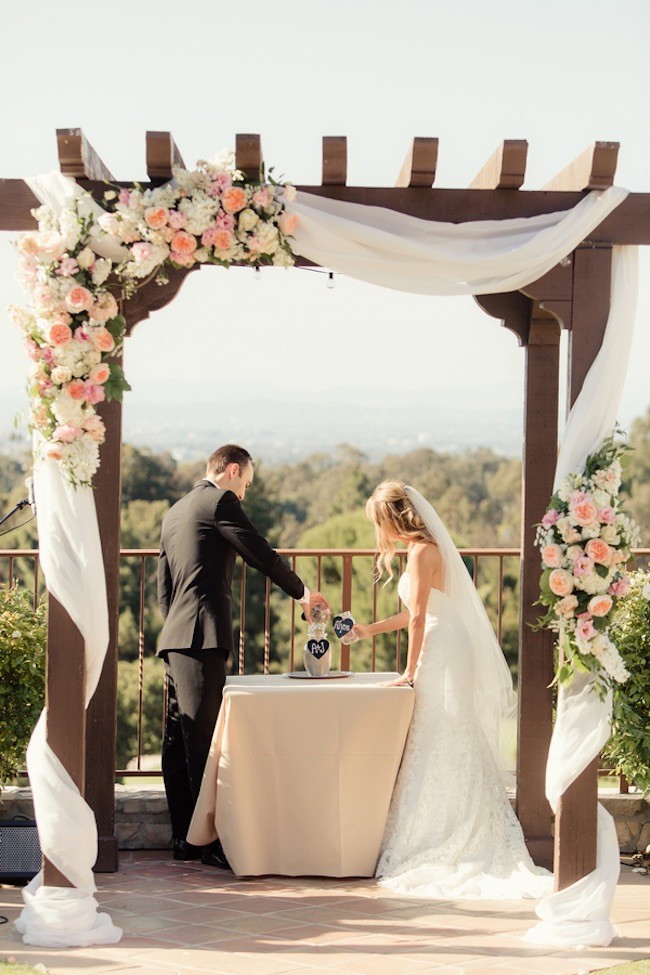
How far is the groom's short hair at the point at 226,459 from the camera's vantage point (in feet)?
18.8

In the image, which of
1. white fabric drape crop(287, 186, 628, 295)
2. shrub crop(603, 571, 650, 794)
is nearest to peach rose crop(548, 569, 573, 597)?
shrub crop(603, 571, 650, 794)

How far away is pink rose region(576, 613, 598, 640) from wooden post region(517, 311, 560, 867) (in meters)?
0.98

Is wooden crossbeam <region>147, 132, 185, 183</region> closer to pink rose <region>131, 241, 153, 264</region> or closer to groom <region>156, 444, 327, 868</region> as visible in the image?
pink rose <region>131, 241, 153, 264</region>

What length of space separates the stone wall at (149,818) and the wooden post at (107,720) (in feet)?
1.13

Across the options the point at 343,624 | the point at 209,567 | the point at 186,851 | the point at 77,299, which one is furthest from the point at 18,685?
the point at 77,299

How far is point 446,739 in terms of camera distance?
17.8ft

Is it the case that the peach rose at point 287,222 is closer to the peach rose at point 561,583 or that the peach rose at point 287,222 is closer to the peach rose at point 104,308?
Result: the peach rose at point 104,308

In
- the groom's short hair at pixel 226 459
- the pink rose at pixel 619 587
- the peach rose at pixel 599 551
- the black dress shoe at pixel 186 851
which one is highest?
the groom's short hair at pixel 226 459

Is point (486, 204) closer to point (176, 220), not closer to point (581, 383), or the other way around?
point (581, 383)

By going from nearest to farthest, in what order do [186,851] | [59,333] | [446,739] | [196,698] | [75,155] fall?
[59,333] < [75,155] < [446,739] < [196,698] < [186,851]

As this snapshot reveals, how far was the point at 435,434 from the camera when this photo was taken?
48.8m

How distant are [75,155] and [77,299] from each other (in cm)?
55

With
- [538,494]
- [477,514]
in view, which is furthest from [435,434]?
[538,494]

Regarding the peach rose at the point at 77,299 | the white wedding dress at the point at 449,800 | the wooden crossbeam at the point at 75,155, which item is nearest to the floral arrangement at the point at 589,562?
the white wedding dress at the point at 449,800
